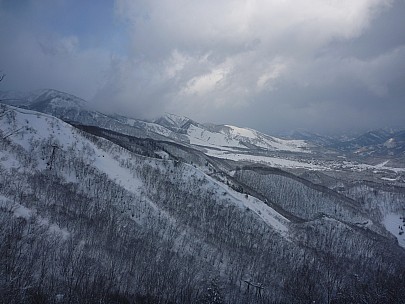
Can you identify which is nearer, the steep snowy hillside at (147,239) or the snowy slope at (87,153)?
the steep snowy hillside at (147,239)

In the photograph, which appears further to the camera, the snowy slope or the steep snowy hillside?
the snowy slope

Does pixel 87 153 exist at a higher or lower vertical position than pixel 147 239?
higher

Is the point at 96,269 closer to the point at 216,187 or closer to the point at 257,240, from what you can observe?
the point at 257,240

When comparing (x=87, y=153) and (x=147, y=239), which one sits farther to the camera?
(x=87, y=153)

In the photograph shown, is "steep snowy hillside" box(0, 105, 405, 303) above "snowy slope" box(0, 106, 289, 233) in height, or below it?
below

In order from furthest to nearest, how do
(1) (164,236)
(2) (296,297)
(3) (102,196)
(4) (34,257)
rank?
(3) (102,196) < (1) (164,236) < (2) (296,297) < (4) (34,257)

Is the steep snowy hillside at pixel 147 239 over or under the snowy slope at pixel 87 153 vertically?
under

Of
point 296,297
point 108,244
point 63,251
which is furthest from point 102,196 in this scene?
point 296,297

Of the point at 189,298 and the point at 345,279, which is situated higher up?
the point at 345,279
